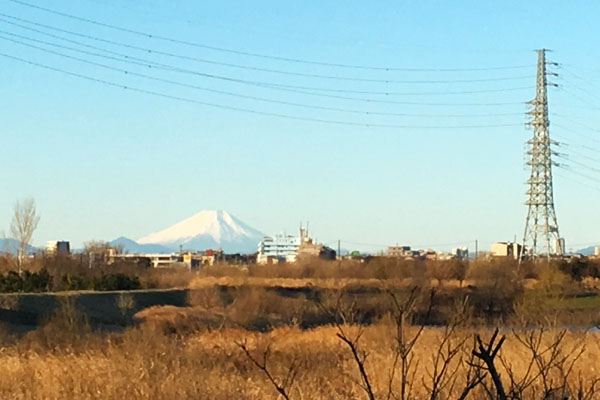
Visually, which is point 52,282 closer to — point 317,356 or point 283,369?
point 317,356

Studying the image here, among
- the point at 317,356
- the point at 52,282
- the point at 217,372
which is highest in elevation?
the point at 52,282

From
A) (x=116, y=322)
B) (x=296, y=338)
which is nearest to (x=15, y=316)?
(x=116, y=322)

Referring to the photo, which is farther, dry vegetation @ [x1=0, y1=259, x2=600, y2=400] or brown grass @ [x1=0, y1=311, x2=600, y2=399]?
brown grass @ [x1=0, y1=311, x2=600, y2=399]

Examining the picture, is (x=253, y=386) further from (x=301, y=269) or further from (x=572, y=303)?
(x=301, y=269)

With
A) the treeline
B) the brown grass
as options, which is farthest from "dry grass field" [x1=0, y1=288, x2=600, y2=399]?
the treeline

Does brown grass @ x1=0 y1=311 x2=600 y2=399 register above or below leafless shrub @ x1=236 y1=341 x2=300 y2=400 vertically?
below

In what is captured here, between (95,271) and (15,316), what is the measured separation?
4118cm

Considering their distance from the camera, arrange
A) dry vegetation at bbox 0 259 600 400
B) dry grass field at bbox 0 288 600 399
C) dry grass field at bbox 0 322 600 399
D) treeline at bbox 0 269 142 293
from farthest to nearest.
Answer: treeline at bbox 0 269 142 293 → dry grass field at bbox 0 322 600 399 → dry grass field at bbox 0 288 600 399 → dry vegetation at bbox 0 259 600 400

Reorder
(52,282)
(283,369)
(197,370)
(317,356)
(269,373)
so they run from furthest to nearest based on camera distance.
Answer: (52,282), (317,356), (283,369), (197,370), (269,373)

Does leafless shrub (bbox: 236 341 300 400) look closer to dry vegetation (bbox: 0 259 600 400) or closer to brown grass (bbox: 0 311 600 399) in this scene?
dry vegetation (bbox: 0 259 600 400)

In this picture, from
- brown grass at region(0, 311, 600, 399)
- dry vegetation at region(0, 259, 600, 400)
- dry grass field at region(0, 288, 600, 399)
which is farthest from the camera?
brown grass at region(0, 311, 600, 399)

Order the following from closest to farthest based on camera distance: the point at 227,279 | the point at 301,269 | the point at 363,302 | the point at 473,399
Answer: the point at 473,399 < the point at 363,302 < the point at 227,279 < the point at 301,269

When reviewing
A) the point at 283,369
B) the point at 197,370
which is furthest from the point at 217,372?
the point at 283,369

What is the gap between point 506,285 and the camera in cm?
6806
